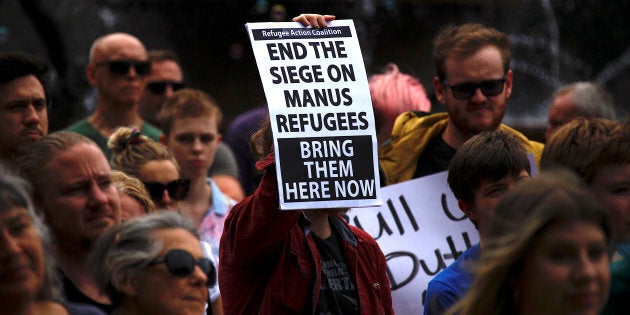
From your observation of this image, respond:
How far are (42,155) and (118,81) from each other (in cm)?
293

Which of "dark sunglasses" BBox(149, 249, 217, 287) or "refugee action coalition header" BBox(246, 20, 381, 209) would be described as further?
"refugee action coalition header" BBox(246, 20, 381, 209)

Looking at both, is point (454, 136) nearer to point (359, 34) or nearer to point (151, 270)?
point (151, 270)

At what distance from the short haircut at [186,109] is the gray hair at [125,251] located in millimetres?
3408

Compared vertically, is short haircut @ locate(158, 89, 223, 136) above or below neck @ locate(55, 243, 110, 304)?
above

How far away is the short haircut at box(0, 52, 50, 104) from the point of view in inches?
235

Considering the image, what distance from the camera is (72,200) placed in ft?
15.4

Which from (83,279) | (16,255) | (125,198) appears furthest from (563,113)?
(16,255)

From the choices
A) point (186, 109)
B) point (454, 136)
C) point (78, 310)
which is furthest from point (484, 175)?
point (186, 109)

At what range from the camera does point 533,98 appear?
454 inches

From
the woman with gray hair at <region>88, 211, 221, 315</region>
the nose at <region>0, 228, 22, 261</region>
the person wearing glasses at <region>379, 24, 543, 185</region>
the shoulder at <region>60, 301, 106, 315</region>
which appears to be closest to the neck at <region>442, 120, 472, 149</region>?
the person wearing glasses at <region>379, 24, 543, 185</region>

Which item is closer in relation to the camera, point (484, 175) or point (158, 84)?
point (484, 175)

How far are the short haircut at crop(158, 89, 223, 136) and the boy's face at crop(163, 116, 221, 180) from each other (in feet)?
0.08

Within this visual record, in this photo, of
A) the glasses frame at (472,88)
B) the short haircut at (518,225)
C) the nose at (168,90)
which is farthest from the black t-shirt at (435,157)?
the nose at (168,90)

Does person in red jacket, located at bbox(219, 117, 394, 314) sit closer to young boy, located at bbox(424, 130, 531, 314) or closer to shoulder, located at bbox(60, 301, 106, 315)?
young boy, located at bbox(424, 130, 531, 314)
